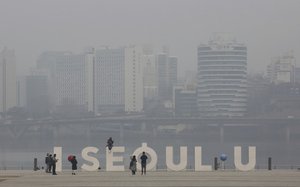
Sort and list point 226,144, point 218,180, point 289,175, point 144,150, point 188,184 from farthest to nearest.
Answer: point 226,144 < point 144,150 < point 289,175 < point 218,180 < point 188,184

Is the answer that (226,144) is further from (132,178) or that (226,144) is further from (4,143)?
(132,178)

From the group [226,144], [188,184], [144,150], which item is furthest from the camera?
[226,144]

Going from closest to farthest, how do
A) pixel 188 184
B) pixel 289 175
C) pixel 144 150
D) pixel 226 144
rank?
pixel 188 184 → pixel 289 175 → pixel 144 150 → pixel 226 144

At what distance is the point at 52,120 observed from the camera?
642 feet

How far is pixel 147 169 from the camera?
1939 inches

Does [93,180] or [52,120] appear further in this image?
[52,120]

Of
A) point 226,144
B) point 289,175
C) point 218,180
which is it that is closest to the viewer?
point 218,180

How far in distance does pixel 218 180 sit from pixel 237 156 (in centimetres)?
1064

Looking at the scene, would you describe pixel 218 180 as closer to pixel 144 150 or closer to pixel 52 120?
pixel 144 150

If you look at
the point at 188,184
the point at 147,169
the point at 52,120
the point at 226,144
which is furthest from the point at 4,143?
the point at 188,184

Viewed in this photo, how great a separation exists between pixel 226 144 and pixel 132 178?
15398 cm

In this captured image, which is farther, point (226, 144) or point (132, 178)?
point (226, 144)

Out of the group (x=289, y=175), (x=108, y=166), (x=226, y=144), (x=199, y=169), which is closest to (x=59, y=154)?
(x=108, y=166)

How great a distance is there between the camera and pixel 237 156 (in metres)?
48.5
